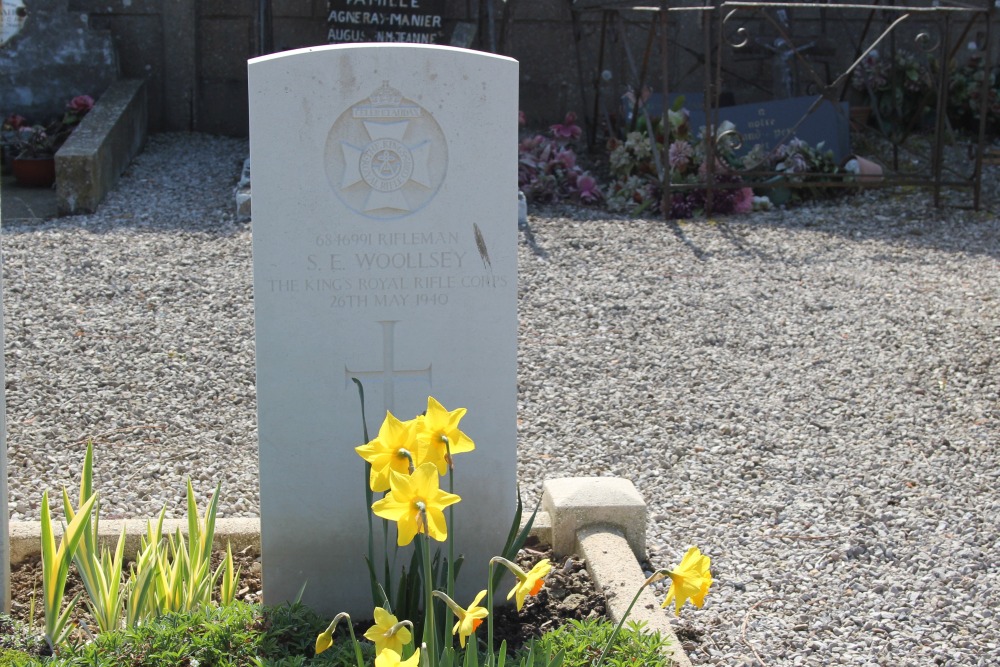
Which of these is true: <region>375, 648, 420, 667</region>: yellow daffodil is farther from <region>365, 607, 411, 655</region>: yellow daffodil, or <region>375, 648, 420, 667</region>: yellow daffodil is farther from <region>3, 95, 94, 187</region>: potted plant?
<region>3, 95, 94, 187</region>: potted plant

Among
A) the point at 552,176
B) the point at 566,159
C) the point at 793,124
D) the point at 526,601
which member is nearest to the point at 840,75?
the point at 793,124

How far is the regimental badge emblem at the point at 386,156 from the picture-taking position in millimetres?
Result: 2734

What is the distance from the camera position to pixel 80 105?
8602 millimetres

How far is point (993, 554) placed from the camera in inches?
134

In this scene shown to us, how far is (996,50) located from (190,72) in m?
7.05

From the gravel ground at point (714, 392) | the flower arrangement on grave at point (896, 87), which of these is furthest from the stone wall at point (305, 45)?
the gravel ground at point (714, 392)

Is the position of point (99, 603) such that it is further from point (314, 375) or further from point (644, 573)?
point (644, 573)

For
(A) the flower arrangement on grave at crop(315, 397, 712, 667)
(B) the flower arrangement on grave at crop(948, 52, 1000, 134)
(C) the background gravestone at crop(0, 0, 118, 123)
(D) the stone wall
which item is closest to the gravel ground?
(A) the flower arrangement on grave at crop(315, 397, 712, 667)

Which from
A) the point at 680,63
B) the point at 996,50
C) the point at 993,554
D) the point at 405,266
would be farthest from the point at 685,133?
the point at 405,266

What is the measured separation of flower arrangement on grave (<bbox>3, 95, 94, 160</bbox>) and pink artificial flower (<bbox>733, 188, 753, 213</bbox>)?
481cm

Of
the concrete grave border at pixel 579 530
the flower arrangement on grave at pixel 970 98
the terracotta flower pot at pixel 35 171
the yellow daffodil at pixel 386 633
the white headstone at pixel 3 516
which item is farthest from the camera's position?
the flower arrangement on grave at pixel 970 98

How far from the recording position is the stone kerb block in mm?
3289

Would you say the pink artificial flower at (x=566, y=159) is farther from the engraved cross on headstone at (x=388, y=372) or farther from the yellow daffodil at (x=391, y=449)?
the yellow daffodil at (x=391, y=449)

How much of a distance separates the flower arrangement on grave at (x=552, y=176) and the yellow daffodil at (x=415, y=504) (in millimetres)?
5985
